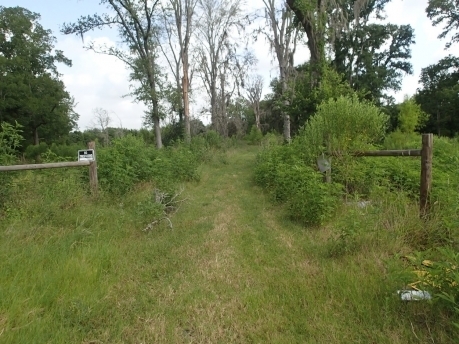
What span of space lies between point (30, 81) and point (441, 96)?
44158mm

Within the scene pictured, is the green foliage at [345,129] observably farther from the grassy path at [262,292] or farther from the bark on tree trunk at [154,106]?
the bark on tree trunk at [154,106]

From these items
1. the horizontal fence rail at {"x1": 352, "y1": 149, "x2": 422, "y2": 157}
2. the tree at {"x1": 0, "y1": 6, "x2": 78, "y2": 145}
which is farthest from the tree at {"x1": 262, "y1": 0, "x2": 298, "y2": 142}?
the tree at {"x1": 0, "y1": 6, "x2": 78, "y2": 145}

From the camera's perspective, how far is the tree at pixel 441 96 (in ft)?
85.2

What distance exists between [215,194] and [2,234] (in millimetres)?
4890

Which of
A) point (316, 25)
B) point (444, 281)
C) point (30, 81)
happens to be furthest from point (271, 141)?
point (30, 81)

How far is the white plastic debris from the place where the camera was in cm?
197

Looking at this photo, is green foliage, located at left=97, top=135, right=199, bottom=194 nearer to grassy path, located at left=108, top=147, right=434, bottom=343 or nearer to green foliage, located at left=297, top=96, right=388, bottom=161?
grassy path, located at left=108, top=147, right=434, bottom=343

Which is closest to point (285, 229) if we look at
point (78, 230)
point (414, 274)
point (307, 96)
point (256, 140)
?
point (414, 274)

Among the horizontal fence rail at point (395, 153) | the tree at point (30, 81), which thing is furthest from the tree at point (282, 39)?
the tree at point (30, 81)

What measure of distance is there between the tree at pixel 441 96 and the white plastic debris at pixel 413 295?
31206 millimetres

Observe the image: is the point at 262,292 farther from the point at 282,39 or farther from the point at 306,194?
the point at 282,39

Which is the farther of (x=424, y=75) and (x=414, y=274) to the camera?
(x=424, y=75)

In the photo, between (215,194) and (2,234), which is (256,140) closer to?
(215,194)

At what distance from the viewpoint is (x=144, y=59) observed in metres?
15.9
